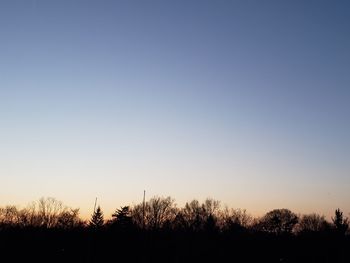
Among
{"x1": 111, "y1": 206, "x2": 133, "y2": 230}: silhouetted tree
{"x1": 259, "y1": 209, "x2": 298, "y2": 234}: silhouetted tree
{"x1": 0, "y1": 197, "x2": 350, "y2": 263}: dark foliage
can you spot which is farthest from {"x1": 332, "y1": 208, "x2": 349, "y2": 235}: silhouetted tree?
{"x1": 259, "y1": 209, "x2": 298, "y2": 234}: silhouetted tree

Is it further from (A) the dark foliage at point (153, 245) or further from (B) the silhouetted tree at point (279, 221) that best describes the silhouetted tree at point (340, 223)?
(B) the silhouetted tree at point (279, 221)

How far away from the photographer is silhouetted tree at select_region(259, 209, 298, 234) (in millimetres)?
116319

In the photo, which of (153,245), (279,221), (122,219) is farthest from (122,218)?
(279,221)

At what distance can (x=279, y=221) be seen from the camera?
384ft

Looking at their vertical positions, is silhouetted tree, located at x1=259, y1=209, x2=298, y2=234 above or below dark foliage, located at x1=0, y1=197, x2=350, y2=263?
above

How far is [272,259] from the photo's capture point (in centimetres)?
5278

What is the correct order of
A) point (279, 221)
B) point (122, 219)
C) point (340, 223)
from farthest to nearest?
point (279, 221)
point (122, 219)
point (340, 223)

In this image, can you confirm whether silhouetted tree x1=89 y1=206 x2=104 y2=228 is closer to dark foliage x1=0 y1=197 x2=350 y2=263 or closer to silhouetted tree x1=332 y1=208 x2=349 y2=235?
dark foliage x1=0 y1=197 x2=350 y2=263

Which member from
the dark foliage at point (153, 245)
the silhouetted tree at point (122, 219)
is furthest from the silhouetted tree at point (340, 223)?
the silhouetted tree at point (122, 219)

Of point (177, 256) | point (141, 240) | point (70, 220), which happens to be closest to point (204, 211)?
point (70, 220)

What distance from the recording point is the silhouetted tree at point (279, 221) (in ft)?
382

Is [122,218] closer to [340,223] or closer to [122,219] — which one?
[122,219]

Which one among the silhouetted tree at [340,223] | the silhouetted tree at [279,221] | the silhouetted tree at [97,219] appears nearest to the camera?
the silhouetted tree at [340,223]

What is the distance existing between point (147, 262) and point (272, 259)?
66.0ft
